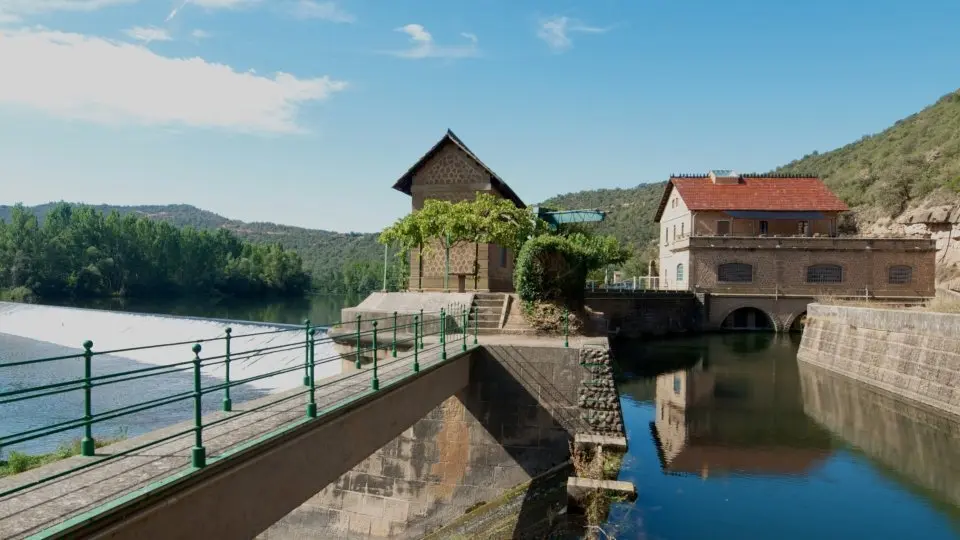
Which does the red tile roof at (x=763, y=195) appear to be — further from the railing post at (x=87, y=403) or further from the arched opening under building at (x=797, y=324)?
the railing post at (x=87, y=403)

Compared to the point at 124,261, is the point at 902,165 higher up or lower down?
higher up

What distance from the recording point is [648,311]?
131ft

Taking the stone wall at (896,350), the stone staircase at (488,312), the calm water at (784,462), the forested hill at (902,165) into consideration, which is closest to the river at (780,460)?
the calm water at (784,462)

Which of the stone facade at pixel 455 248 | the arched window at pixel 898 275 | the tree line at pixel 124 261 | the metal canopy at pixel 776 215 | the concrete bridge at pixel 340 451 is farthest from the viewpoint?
the tree line at pixel 124 261

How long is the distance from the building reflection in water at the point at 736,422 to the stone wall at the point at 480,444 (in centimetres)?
324

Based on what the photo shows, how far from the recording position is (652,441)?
16328mm

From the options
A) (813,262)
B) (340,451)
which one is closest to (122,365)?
(340,451)

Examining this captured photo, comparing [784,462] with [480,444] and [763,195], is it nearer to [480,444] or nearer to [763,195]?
[480,444]

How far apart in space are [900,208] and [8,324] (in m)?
65.6

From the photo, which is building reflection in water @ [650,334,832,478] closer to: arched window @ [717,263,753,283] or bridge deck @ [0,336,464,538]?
bridge deck @ [0,336,464,538]

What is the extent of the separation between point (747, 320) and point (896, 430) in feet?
84.4

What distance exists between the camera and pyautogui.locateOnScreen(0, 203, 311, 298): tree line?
236 ft

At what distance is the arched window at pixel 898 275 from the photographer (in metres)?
38.5

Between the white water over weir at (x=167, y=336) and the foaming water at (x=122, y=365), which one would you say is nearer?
the foaming water at (x=122, y=365)
